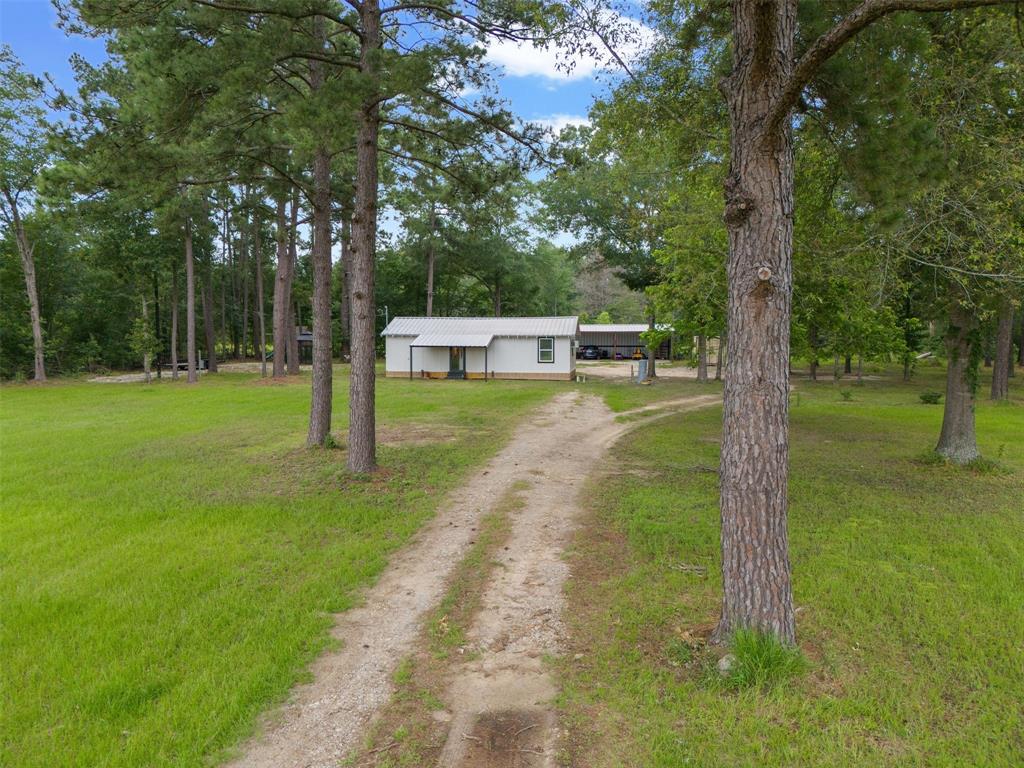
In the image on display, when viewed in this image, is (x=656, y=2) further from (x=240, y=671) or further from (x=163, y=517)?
(x=163, y=517)

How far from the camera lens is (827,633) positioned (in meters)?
3.65

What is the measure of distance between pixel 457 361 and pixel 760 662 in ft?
83.5

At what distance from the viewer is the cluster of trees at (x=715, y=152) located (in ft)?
10.9

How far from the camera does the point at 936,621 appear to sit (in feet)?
12.5

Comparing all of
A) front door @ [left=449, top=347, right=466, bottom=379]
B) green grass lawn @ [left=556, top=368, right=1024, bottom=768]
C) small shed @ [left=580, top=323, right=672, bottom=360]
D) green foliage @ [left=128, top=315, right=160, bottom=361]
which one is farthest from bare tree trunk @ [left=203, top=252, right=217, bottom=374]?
green grass lawn @ [left=556, top=368, right=1024, bottom=768]

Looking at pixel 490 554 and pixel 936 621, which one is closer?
pixel 936 621

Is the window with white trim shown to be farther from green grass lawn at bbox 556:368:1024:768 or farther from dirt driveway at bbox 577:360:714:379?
green grass lawn at bbox 556:368:1024:768

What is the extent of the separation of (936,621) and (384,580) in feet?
13.2

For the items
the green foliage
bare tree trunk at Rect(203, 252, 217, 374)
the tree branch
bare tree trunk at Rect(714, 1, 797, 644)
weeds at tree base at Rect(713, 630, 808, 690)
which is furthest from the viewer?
bare tree trunk at Rect(203, 252, 217, 374)

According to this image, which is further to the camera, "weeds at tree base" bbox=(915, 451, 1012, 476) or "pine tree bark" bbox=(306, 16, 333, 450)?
"pine tree bark" bbox=(306, 16, 333, 450)

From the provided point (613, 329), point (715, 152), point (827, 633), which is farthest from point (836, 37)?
point (613, 329)

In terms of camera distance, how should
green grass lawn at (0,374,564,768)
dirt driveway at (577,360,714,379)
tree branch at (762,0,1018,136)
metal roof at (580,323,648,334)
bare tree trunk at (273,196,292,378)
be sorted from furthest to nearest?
metal roof at (580,323,648,334), dirt driveway at (577,360,714,379), bare tree trunk at (273,196,292,378), green grass lawn at (0,374,564,768), tree branch at (762,0,1018,136)

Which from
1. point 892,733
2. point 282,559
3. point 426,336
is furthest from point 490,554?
point 426,336

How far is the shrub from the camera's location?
10.1 feet
